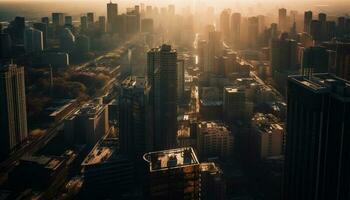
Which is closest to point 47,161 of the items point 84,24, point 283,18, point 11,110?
point 11,110

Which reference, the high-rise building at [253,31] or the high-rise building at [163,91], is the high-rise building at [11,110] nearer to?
the high-rise building at [163,91]

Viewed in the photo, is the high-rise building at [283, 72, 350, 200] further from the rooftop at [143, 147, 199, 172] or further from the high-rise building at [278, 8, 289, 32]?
the high-rise building at [278, 8, 289, 32]

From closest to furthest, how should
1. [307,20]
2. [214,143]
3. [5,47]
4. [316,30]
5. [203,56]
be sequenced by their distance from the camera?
[214,143], [203,56], [5,47], [316,30], [307,20]

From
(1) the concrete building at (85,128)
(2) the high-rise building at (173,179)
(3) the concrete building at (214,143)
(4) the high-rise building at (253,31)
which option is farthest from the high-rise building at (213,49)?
(2) the high-rise building at (173,179)

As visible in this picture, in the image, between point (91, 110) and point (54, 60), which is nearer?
point (91, 110)

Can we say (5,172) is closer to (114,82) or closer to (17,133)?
(17,133)

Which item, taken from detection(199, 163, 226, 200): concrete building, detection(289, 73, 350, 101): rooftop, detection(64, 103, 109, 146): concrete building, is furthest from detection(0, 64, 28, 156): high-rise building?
detection(289, 73, 350, 101): rooftop

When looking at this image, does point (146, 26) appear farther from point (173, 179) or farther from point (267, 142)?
point (173, 179)
